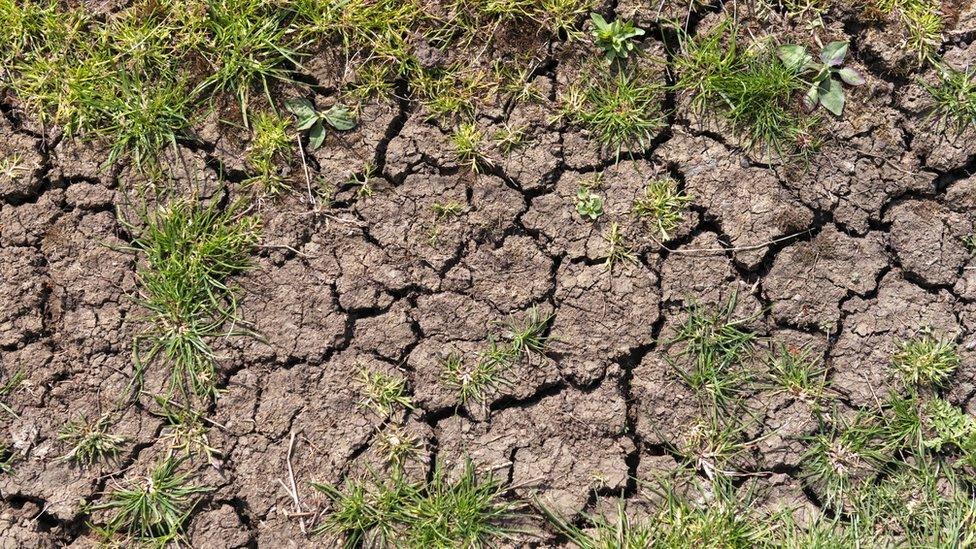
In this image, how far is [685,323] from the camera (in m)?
2.76

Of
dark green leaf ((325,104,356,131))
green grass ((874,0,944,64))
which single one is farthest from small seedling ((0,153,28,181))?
green grass ((874,0,944,64))

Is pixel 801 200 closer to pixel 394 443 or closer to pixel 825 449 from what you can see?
pixel 825 449

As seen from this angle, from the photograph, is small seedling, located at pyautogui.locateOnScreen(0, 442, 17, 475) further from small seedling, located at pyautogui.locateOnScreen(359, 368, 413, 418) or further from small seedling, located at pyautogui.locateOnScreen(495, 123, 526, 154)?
small seedling, located at pyautogui.locateOnScreen(495, 123, 526, 154)

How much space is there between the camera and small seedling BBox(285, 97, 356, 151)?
2816mm

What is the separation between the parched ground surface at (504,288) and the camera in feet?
8.82

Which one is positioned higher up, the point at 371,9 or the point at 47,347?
the point at 371,9

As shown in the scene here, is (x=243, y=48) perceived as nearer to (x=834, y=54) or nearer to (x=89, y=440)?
(x=89, y=440)

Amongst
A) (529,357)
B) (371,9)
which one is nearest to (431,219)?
(529,357)

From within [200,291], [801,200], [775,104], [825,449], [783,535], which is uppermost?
[775,104]

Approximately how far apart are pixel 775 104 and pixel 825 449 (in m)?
1.21

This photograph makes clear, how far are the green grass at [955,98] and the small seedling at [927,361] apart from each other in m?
0.77

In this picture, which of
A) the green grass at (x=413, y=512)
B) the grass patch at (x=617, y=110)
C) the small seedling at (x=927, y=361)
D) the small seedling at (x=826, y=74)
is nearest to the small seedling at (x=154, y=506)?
the green grass at (x=413, y=512)

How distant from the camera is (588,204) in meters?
2.79

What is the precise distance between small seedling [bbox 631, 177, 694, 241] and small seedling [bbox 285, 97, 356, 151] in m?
1.06
